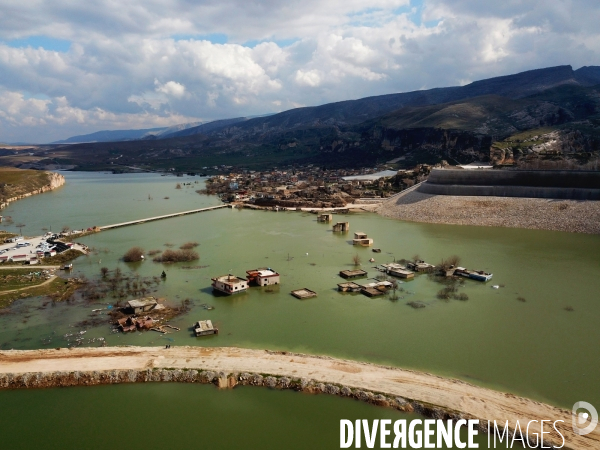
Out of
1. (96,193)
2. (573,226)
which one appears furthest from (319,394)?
(96,193)

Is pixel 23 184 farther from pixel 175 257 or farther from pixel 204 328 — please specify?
pixel 204 328

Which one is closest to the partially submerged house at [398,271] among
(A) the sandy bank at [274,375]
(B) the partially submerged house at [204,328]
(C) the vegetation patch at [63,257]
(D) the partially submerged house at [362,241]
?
(D) the partially submerged house at [362,241]

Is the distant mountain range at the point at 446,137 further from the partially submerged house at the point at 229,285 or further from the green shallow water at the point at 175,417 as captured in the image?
the green shallow water at the point at 175,417

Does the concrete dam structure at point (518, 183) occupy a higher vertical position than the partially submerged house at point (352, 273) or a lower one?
higher

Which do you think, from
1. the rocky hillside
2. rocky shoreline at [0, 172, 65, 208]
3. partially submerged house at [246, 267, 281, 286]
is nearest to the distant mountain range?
rocky shoreline at [0, 172, 65, 208]

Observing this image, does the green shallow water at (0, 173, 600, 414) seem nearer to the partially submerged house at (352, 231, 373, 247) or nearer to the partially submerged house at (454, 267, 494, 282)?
the partially submerged house at (454, 267, 494, 282)

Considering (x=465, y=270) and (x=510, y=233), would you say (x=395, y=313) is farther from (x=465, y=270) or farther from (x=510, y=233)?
(x=510, y=233)
